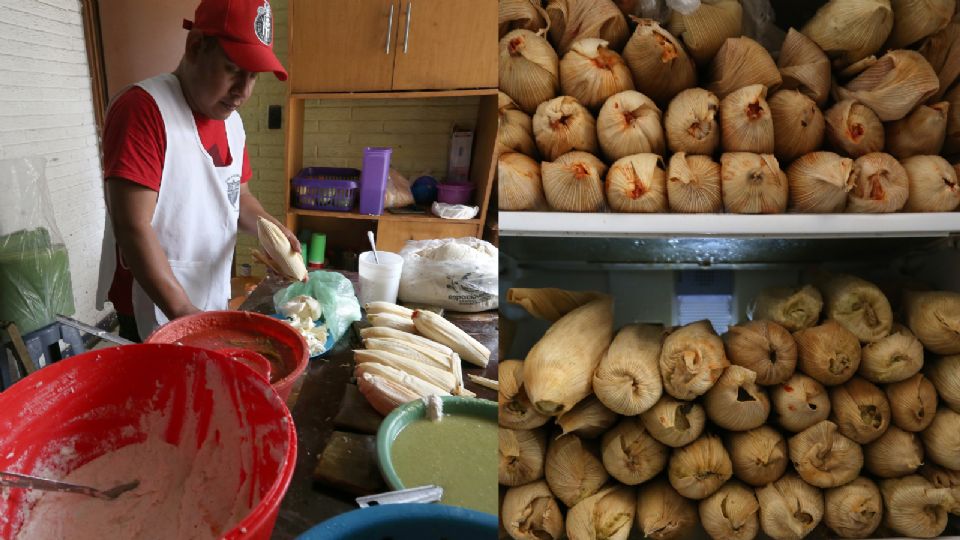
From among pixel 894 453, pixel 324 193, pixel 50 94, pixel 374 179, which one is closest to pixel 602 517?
pixel 894 453

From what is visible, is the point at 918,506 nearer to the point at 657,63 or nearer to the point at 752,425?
the point at 752,425

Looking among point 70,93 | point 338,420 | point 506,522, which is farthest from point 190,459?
point 70,93

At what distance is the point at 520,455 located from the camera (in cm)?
78

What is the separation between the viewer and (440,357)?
3.12 feet

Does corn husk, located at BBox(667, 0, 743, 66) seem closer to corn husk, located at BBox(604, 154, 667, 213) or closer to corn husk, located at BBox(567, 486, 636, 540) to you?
corn husk, located at BBox(604, 154, 667, 213)

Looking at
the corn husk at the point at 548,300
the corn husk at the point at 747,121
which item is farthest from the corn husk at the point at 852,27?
the corn husk at the point at 548,300

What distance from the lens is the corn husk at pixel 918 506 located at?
813mm

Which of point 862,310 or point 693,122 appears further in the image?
point 862,310

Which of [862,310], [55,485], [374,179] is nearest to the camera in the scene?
[55,485]

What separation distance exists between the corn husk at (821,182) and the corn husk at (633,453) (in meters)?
0.37

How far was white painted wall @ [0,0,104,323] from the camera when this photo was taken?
1.06 meters

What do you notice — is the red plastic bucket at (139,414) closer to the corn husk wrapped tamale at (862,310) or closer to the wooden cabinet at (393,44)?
the corn husk wrapped tamale at (862,310)

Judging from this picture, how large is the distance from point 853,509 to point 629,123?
2.17ft

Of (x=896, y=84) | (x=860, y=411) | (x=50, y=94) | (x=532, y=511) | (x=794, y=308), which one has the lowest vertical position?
(x=532, y=511)
